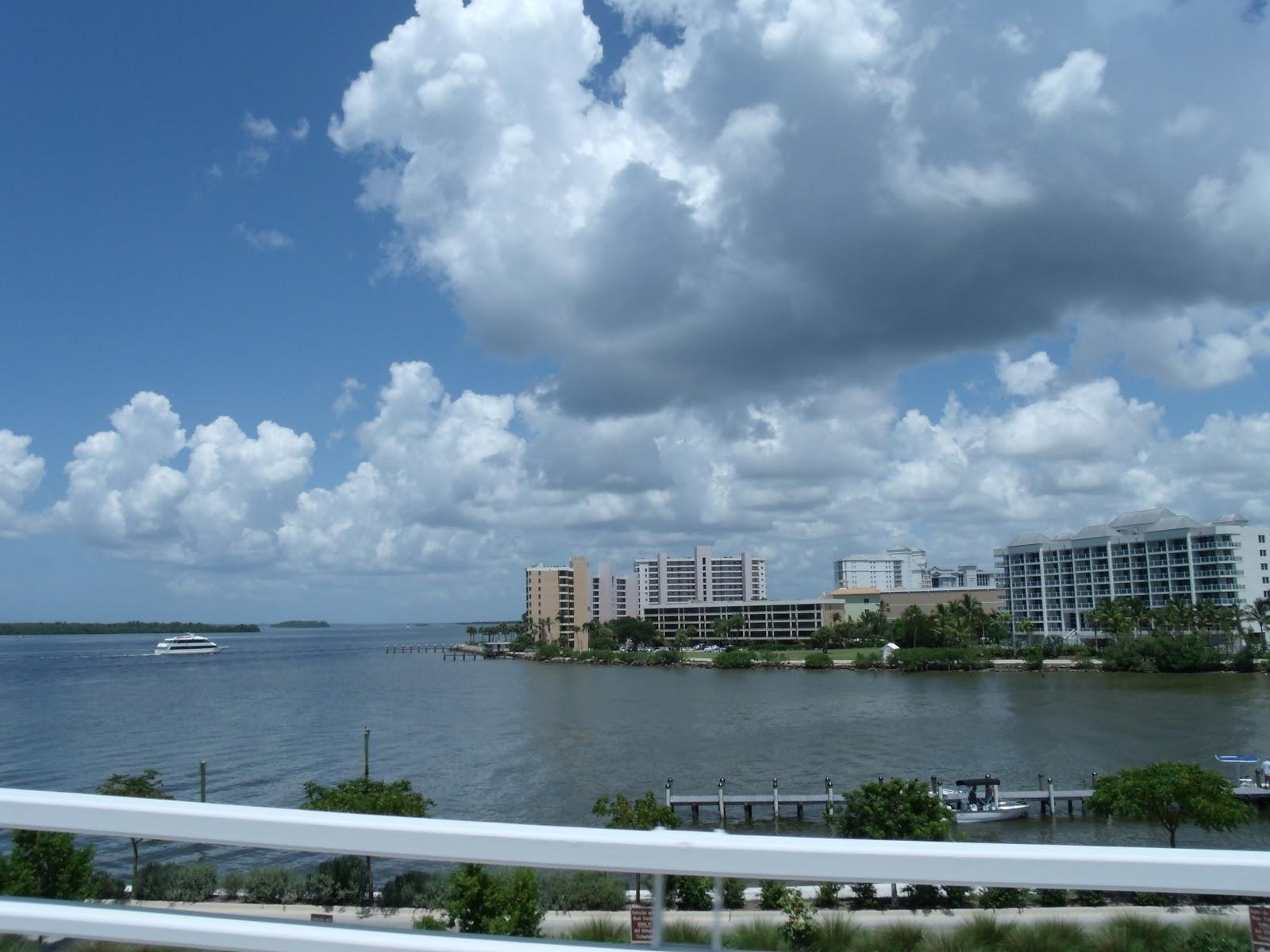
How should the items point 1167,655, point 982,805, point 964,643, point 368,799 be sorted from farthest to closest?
point 964,643
point 1167,655
point 982,805
point 368,799

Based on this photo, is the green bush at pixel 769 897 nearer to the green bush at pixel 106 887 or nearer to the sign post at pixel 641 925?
the sign post at pixel 641 925

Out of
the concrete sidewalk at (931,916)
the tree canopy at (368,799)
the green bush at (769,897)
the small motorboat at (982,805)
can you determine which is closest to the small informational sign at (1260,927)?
the concrete sidewalk at (931,916)

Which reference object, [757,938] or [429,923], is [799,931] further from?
[429,923]

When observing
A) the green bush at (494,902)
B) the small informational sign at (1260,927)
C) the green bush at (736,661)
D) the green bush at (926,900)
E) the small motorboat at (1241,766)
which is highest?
the small informational sign at (1260,927)

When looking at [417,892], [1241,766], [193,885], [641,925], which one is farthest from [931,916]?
[1241,766]

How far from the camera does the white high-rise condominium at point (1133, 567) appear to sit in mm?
91438

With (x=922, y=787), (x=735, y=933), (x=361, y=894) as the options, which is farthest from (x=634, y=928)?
(x=922, y=787)

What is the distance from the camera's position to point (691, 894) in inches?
128

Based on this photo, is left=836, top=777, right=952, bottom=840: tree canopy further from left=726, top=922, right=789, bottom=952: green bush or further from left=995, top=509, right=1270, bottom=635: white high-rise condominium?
left=995, top=509, right=1270, bottom=635: white high-rise condominium

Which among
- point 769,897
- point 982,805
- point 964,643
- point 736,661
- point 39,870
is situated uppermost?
point 39,870

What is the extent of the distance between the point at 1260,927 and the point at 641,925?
1.53 metres

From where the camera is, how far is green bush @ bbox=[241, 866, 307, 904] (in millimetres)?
8422

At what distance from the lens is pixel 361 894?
6.51 m

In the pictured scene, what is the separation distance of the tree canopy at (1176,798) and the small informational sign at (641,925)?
69.3ft
